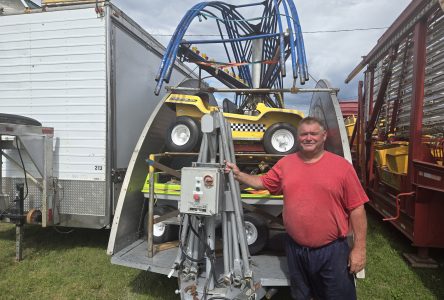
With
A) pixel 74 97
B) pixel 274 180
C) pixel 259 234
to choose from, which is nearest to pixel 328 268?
pixel 274 180

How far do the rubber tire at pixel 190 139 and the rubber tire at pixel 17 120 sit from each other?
1.96m

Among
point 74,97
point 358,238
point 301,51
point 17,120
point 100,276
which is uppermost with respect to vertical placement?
point 301,51

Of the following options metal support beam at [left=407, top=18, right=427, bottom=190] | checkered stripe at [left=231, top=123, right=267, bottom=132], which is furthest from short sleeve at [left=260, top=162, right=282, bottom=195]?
metal support beam at [left=407, top=18, right=427, bottom=190]

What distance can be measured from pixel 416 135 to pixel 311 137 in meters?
2.73

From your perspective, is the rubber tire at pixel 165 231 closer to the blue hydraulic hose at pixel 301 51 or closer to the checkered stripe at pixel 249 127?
the checkered stripe at pixel 249 127

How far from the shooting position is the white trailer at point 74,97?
4.83m

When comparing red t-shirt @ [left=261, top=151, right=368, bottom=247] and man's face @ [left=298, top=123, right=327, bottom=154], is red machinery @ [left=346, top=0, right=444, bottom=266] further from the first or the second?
man's face @ [left=298, top=123, right=327, bottom=154]

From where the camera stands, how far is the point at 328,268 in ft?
8.99

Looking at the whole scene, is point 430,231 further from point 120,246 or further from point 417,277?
point 120,246

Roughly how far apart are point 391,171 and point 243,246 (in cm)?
380

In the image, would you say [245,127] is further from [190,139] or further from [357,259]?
[357,259]

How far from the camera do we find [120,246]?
12.7ft

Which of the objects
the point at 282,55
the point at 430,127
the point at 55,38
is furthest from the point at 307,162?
the point at 55,38

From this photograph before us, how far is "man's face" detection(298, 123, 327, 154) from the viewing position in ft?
9.20
